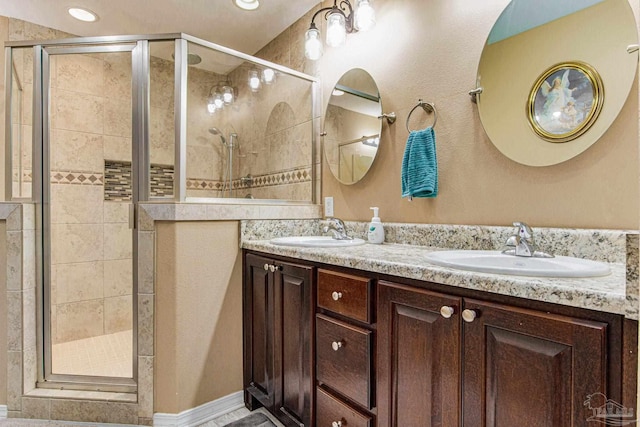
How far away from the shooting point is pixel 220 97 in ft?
7.02

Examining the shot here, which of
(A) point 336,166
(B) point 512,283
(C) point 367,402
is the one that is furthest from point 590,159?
(A) point 336,166

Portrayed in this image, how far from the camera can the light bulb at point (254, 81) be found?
2146mm

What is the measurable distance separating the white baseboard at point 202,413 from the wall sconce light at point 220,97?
63.7 inches

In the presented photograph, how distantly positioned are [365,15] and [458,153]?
860mm

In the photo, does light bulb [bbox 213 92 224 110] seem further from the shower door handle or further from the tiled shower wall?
the shower door handle

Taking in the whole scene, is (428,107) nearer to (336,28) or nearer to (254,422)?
(336,28)

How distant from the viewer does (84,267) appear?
2344mm

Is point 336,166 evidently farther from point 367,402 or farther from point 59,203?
point 59,203

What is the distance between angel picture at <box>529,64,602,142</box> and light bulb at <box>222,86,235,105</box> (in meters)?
1.70

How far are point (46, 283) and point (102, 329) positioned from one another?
36.8 inches

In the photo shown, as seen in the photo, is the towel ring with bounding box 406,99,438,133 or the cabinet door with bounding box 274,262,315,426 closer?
the cabinet door with bounding box 274,262,315,426

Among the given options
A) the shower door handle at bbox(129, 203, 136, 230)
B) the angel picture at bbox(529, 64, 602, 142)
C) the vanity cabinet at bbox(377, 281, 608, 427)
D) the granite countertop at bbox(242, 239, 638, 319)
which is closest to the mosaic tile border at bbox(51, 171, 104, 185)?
the shower door handle at bbox(129, 203, 136, 230)

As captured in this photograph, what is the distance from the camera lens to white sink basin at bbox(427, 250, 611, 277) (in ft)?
2.51

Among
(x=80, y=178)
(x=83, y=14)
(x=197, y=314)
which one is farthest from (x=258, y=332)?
(x=83, y=14)
